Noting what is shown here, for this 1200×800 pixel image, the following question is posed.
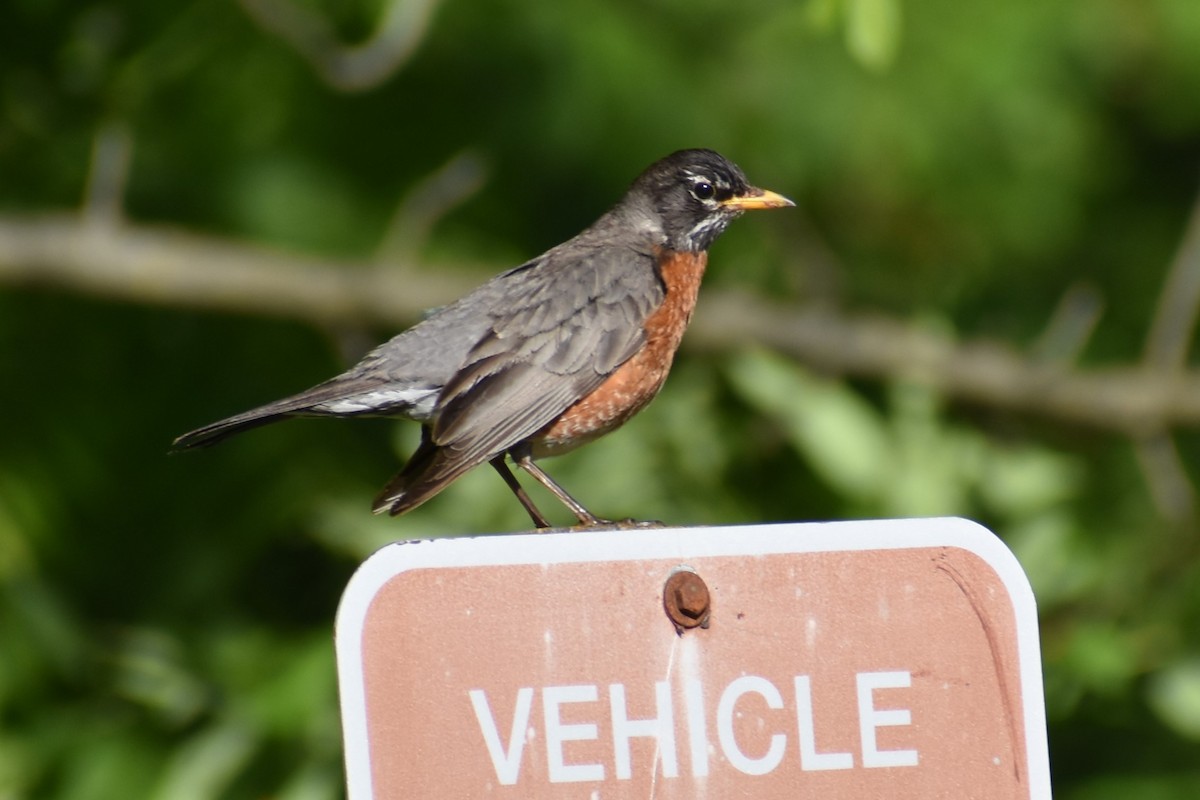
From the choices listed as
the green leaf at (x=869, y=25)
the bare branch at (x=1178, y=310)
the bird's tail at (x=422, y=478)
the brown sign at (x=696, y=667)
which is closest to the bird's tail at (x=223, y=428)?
the bird's tail at (x=422, y=478)

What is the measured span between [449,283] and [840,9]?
9.39ft

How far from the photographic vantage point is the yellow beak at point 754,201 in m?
3.83

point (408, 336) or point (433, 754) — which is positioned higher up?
point (408, 336)

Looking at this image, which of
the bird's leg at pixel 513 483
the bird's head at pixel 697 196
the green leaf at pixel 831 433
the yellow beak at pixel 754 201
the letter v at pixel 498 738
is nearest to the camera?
the letter v at pixel 498 738

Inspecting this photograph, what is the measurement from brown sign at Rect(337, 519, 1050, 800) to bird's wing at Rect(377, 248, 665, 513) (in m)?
0.73

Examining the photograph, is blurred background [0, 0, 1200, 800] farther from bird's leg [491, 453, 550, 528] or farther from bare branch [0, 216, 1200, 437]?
bird's leg [491, 453, 550, 528]

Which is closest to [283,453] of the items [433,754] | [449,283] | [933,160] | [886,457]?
[449,283]

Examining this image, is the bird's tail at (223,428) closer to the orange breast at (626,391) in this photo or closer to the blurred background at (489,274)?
the orange breast at (626,391)

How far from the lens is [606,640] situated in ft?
7.04

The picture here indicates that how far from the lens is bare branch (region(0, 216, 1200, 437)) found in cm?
552

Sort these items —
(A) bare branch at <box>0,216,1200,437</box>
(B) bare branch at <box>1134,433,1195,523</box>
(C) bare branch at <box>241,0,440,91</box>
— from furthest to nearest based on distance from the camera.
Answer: (A) bare branch at <box>0,216,1200,437</box> < (B) bare branch at <box>1134,433,1195,523</box> < (C) bare branch at <box>241,0,440,91</box>

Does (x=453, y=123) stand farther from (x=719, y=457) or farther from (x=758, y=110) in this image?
(x=719, y=457)

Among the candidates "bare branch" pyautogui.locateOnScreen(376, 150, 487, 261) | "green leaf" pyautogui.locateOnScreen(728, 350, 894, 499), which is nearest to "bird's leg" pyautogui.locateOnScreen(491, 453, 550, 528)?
"green leaf" pyautogui.locateOnScreen(728, 350, 894, 499)

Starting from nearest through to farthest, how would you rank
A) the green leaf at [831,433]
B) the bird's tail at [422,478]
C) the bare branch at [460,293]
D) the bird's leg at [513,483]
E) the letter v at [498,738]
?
the letter v at [498,738] → the bird's tail at [422,478] → the bird's leg at [513,483] → the green leaf at [831,433] → the bare branch at [460,293]
